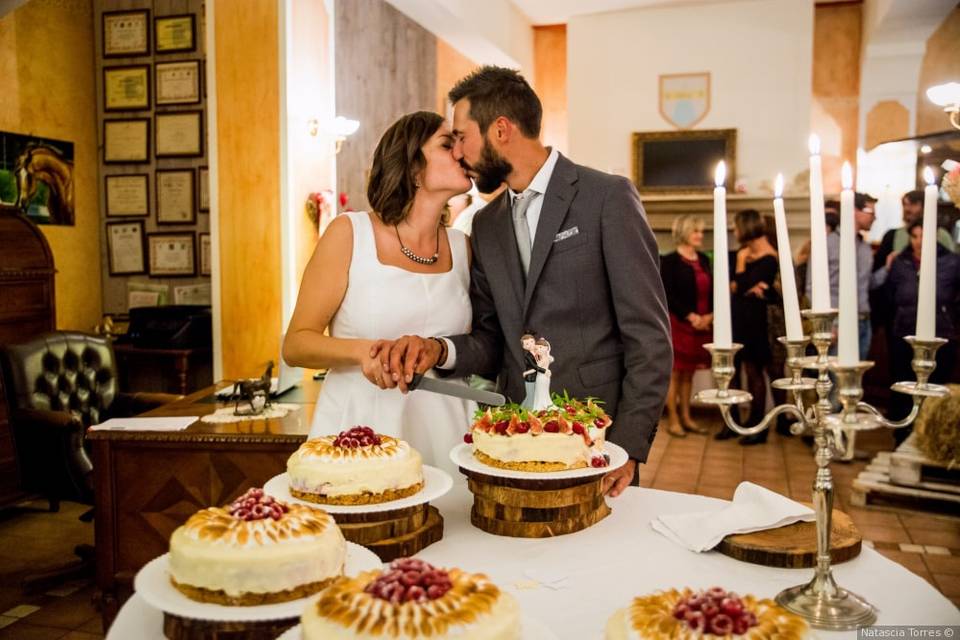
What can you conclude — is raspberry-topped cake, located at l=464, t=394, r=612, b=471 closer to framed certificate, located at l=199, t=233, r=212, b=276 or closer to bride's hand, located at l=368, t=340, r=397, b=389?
bride's hand, located at l=368, t=340, r=397, b=389

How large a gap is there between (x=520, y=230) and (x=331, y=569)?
4.47 ft

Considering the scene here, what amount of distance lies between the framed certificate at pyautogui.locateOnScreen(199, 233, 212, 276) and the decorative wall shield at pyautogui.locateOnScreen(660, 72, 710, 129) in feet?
18.1

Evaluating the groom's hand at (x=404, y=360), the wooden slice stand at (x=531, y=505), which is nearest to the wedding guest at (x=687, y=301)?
the groom's hand at (x=404, y=360)

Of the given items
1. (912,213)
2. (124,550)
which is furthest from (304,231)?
(912,213)

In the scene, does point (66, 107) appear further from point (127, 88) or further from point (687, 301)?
point (687, 301)

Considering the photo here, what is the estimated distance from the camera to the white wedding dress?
229 centimetres

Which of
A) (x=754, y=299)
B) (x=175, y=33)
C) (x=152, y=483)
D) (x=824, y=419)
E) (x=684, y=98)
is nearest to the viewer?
(x=824, y=419)

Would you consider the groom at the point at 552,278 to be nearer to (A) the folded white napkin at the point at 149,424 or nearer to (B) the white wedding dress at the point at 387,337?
(B) the white wedding dress at the point at 387,337

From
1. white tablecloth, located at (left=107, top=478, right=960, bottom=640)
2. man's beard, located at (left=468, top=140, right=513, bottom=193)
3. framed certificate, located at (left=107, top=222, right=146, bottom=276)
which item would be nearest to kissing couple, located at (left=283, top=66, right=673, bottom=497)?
man's beard, located at (left=468, top=140, right=513, bottom=193)

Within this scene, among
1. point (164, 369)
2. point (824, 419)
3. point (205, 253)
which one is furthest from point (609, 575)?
point (205, 253)

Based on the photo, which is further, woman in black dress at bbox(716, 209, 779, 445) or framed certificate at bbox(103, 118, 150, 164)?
framed certificate at bbox(103, 118, 150, 164)

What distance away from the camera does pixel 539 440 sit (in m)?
1.67

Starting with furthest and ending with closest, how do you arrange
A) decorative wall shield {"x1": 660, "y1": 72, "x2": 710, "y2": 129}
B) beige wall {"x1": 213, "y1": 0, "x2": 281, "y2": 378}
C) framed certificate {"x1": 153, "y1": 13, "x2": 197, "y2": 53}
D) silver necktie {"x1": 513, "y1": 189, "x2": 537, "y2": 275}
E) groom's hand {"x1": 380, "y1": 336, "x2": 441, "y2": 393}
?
decorative wall shield {"x1": 660, "y1": 72, "x2": 710, "y2": 129}
framed certificate {"x1": 153, "y1": 13, "x2": 197, "y2": 53}
beige wall {"x1": 213, "y1": 0, "x2": 281, "y2": 378}
silver necktie {"x1": 513, "y1": 189, "x2": 537, "y2": 275}
groom's hand {"x1": 380, "y1": 336, "x2": 441, "y2": 393}

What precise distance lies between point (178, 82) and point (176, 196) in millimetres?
904
